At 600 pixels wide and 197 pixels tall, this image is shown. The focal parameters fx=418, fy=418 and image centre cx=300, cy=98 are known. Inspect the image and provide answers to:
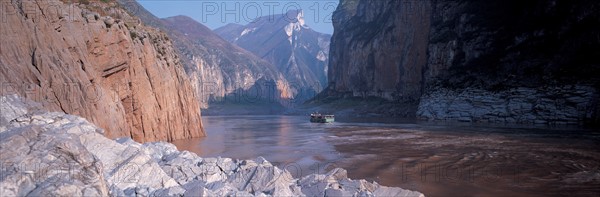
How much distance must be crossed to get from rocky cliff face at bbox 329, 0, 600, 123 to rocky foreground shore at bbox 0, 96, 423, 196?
109 ft

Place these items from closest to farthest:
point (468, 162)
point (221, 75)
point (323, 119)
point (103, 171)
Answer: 1. point (103, 171)
2. point (468, 162)
3. point (323, 119)
4. point (221, 75)

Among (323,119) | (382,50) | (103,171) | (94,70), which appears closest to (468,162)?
(103,171)

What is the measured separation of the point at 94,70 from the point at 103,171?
45.9 ft

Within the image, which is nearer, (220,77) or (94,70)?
(94,70)

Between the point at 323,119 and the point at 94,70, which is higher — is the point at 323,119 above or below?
below

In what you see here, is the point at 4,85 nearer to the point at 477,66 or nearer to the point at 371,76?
the point at 477,66

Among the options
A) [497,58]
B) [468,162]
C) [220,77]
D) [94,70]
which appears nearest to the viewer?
[468,162]

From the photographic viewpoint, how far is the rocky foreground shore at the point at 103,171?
25.1 ft

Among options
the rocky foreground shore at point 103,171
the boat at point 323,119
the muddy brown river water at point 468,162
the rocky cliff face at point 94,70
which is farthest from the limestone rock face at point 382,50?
the rocky foreground shore at point 103,171

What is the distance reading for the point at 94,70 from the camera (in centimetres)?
2162

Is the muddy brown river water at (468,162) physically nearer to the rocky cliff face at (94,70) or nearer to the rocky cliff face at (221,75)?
the rocky cliff face at (94,70)

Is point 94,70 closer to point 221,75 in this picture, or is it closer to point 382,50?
point 382,50

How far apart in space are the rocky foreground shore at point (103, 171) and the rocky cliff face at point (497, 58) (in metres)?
33.3

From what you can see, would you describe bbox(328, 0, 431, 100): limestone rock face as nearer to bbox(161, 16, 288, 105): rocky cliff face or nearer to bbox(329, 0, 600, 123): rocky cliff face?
bbox(329, 0, 600, 123): rocky cliff face
